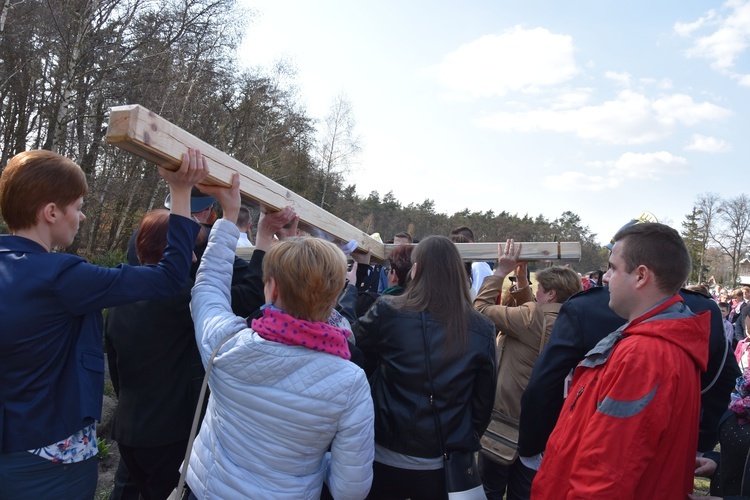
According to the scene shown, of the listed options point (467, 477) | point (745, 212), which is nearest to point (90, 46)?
point (467, 477)

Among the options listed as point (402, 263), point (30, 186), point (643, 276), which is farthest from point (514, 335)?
point (30, 186)

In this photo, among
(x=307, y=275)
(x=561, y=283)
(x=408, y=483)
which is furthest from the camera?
(x=561, y=283)

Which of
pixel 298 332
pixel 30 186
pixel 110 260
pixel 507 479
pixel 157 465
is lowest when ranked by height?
pixel 507 479

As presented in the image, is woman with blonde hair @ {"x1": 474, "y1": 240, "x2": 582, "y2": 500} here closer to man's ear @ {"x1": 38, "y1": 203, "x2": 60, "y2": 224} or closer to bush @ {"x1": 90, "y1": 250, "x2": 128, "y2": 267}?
man's ear @ {"x1": 38, "y1": 203, "x2": 60, "y2": 224}

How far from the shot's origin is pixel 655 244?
78.8 inches

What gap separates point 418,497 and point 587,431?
1027 millimetres

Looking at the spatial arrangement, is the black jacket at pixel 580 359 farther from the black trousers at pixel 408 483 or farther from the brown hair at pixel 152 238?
the brown hair at pixel 152 238

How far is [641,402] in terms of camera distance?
1.66 meters

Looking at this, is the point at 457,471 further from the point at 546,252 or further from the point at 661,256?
the point at 546,252

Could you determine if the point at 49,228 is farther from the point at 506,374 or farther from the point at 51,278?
the point at 506,374

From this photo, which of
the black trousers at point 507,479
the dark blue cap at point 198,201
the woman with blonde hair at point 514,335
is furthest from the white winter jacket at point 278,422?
the black trousers at point 507,479

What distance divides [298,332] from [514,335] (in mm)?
2007

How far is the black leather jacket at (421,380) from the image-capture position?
2379mm

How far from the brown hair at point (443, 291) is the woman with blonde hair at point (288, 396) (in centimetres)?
63
